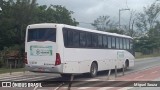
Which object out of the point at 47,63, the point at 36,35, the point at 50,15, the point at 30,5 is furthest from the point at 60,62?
the point at 50,15

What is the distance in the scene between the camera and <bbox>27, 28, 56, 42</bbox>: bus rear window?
744 inches

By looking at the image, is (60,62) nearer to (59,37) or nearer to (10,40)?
(59,37)

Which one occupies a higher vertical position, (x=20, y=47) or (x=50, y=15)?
(x=50, y=15)

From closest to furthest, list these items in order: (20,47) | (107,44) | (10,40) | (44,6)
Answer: (107,44)
(20,47)
(10,40)
(44,6)

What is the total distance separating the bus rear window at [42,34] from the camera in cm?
1891

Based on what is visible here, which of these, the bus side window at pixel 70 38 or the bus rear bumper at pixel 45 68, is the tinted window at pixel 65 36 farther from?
the bus rear bumper at pixel 45 68

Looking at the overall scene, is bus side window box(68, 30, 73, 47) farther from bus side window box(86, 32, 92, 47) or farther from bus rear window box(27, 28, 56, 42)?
bus side window box(86, 32, 92, 47)

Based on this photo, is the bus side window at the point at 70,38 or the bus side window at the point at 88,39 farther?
the bus side window at the point at 88,39

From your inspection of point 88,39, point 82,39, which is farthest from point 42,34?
point 88,39

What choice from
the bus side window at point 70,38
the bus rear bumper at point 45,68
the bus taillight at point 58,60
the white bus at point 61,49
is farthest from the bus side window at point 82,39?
the bus rear bumper at point 45,68

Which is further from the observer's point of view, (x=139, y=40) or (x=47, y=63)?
(x=139, y=40)

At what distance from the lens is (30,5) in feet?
129

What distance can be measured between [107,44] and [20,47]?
48.8ft

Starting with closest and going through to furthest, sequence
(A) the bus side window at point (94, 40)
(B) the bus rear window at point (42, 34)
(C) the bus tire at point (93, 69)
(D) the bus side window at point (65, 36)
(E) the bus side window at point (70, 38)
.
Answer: (B) the bus rear window at point (42, 34)
(D) the bus side window at point (65, 36)
(E) the bus side window at point (70, 38)
(C) the bus tire at point (93, 69)
(A) the bus side window at point (94, 40)
